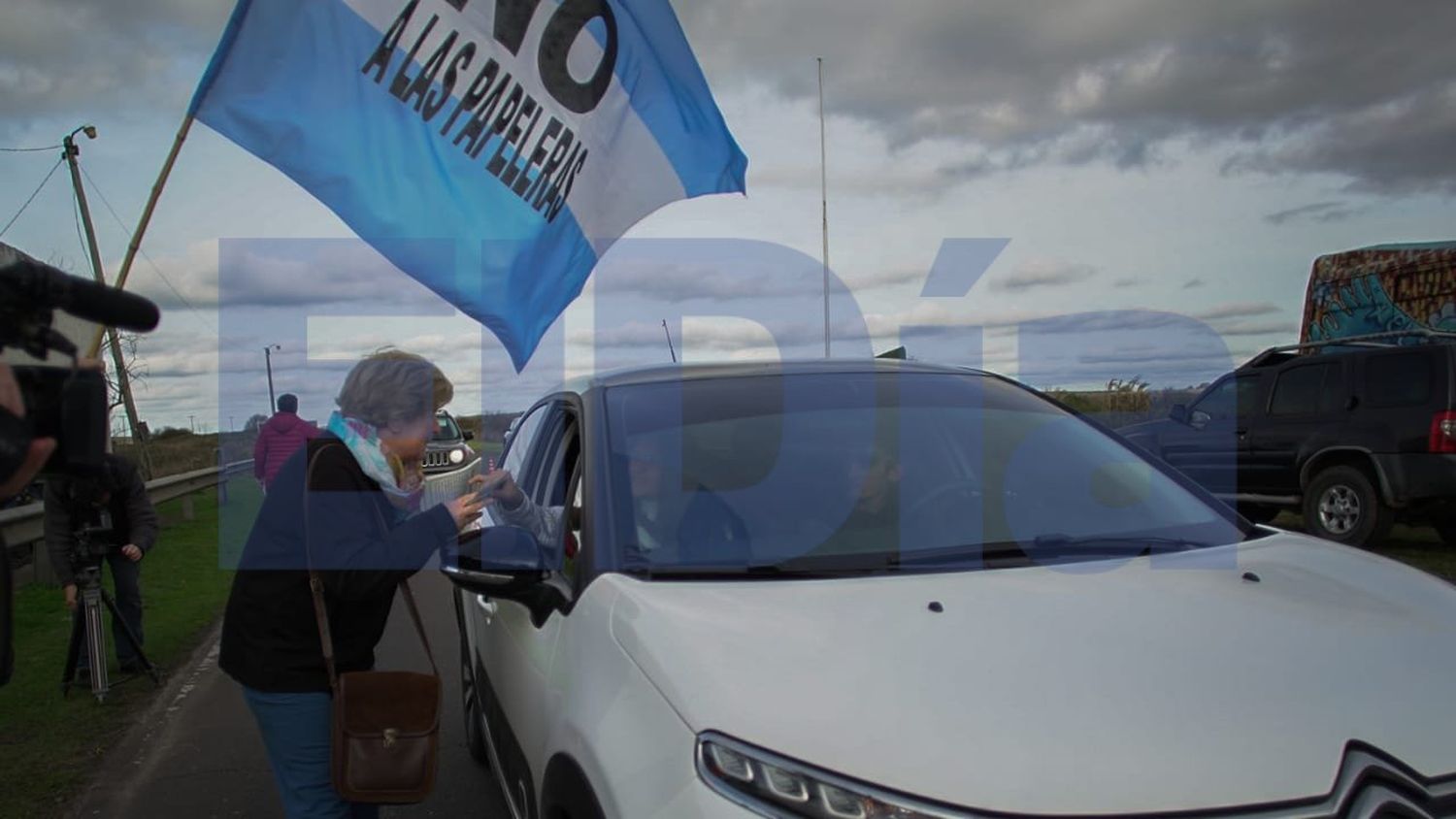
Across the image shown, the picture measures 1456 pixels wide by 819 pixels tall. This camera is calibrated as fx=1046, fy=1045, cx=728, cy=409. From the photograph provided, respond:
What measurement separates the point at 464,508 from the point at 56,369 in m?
1.40

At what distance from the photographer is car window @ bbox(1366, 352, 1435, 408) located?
9.73 meters

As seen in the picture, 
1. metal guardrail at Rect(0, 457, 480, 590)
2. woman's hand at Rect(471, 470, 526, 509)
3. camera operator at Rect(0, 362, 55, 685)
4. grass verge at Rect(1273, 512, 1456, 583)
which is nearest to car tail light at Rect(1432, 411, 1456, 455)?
grass verge at Rect(1273, 512, 1456, 583)

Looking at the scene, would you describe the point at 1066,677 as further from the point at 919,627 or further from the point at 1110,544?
the point at 1110,544

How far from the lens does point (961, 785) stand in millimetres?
1824

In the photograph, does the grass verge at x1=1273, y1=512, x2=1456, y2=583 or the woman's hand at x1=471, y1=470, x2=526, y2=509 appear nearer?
the woman's hand at x1=471, y1=470, x2=526, y2=509

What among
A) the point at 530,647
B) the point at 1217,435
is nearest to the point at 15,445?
the point at 530,647

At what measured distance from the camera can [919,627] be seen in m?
2.29

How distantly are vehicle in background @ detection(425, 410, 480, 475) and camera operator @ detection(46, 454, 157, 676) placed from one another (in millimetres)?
7096

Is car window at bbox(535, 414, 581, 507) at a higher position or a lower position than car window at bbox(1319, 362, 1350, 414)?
lower

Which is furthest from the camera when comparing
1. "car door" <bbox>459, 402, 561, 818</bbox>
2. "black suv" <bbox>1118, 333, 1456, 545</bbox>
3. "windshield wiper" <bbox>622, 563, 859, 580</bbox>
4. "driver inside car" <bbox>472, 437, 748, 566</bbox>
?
"black suv" <bbox>1118, 333, 1456, 545</bbox>

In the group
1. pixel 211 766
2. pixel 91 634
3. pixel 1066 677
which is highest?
pixel 1066 677

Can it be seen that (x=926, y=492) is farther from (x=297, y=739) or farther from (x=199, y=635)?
(x=199, y=635)

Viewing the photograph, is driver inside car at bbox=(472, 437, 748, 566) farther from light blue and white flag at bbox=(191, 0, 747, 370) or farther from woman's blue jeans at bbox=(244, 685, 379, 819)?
light blue and white flag at bbox=(191, 0, 747, 370)

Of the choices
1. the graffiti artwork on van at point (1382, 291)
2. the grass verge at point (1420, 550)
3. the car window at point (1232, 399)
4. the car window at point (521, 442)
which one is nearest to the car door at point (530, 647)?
the car window at point (521, 442)
